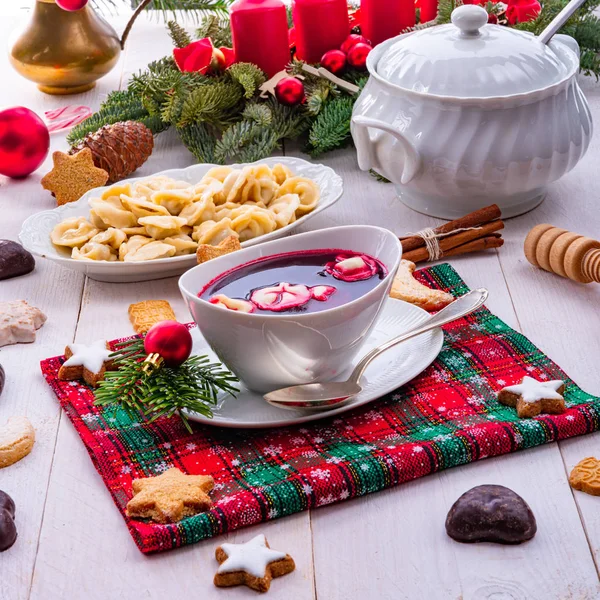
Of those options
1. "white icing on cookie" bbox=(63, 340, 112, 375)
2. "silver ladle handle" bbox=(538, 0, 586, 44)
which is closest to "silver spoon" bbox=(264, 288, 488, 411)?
"white icing on cookie" bbox=(63, 340, 112, 375)

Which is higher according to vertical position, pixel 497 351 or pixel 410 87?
pixel 410 87

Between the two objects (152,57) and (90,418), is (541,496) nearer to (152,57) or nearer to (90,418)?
(90,418)

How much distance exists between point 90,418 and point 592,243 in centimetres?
65

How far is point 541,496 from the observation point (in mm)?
801

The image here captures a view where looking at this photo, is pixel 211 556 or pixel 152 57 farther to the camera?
pixel 152 57

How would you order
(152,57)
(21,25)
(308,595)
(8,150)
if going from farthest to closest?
1. (152,57)
2. (21,25)
3. (8,150)
4. (308,595)

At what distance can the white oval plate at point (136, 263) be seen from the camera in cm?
119

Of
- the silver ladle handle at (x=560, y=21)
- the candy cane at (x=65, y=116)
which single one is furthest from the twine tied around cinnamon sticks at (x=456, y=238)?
the candy cane at (x=65, y=116)

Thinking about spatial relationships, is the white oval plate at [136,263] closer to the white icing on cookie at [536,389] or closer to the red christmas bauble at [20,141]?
the red christmas bauble at [20,141]

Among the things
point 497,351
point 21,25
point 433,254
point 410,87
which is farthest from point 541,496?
point 21,25

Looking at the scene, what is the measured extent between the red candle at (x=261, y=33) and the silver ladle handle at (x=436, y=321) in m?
0.82

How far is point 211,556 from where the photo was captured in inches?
29.6

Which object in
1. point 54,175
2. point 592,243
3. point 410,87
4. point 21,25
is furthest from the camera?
point 21,25

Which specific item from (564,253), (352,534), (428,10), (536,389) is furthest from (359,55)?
(352,534)
